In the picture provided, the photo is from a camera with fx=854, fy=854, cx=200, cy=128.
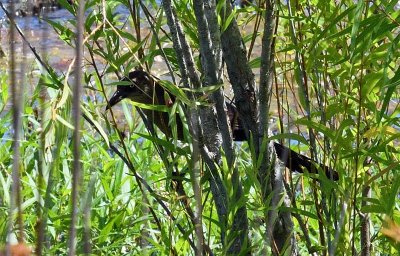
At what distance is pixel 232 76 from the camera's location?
7.88 feet

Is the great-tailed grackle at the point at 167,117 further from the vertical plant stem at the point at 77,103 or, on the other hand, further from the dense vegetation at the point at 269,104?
the vertical plant stem at the point at 77,103

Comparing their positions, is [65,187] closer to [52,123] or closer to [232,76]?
[232,76]

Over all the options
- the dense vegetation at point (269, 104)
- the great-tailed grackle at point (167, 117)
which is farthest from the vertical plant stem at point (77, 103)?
the great-tailed grackle at point (167, 117)

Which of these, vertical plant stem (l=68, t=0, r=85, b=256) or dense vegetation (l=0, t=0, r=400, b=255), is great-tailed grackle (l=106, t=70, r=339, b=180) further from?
vertical plant stem (l=68, t=0, r=85, b=256)

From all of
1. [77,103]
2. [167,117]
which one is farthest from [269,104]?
[77,103]

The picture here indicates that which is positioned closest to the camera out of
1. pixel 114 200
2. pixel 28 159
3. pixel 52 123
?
pixel 52 123

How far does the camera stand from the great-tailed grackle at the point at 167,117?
2.40m

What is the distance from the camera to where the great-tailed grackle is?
7.87 ft

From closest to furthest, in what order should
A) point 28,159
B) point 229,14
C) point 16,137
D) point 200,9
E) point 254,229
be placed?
point 16,137
point 200,9
point 229,14
point 254,229
point 28,159

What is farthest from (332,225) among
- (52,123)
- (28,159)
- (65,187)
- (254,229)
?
(28,159)

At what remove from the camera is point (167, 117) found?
134 inches

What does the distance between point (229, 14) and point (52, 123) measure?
2.25 feet

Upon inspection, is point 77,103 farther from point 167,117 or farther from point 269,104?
point 167,117

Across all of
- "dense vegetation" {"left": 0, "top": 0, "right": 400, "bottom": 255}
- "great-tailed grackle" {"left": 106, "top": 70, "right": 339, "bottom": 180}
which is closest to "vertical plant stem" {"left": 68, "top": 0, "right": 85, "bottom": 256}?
"dense vegetation" {"left": 0, "top": 0, "right": 400, "bottom": 255}
